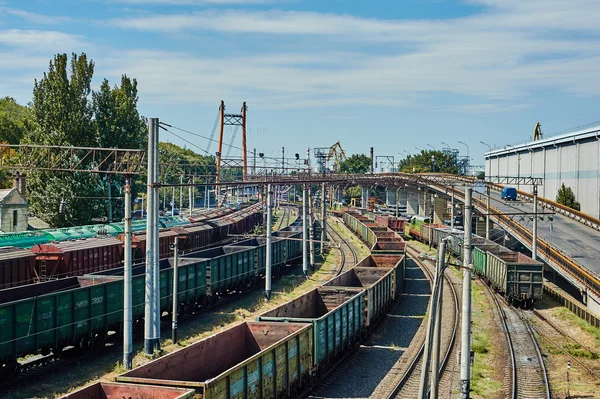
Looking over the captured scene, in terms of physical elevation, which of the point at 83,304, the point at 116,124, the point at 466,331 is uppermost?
the point at 116,124

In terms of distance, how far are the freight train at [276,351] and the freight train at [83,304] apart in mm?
7134

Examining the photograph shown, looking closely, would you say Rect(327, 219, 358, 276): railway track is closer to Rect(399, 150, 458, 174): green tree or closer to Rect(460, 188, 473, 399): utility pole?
Rect(460, 188, 473, 399): utility pole

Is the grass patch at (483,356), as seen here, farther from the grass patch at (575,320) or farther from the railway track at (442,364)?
the grass patch at (575,320)

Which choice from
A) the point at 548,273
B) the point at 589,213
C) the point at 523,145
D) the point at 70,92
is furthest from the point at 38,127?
the point at 523,145

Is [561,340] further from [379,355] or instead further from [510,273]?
[379,355]

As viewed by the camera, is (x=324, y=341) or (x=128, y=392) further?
(x=324, y=341)

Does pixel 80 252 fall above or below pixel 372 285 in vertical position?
above

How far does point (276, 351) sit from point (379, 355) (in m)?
8.66

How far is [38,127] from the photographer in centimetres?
4959

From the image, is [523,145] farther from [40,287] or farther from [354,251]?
[40,287]

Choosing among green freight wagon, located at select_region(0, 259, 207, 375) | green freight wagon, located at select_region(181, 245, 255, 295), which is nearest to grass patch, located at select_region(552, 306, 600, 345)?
green freight wagon, located at select_region(181, 245, 255, 295)

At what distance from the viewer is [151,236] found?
23.4 meters

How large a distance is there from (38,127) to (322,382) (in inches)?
1513

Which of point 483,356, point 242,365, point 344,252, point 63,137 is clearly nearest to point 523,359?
point 483,356
